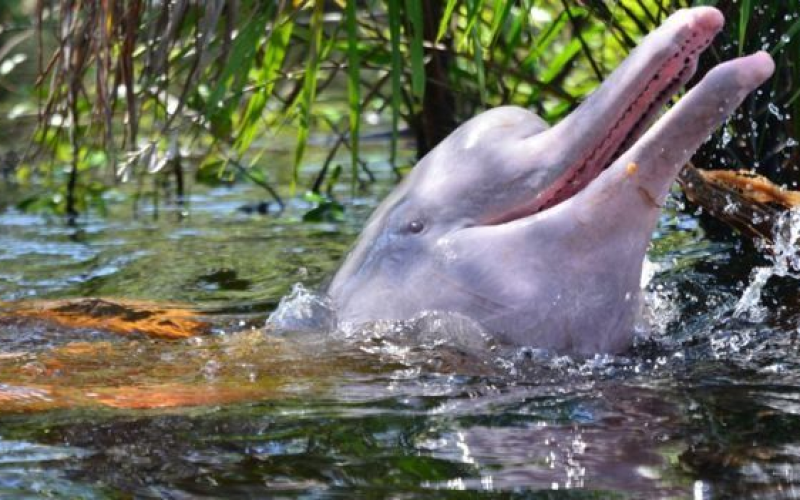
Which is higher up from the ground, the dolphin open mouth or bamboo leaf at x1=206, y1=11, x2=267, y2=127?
bamboo leaf at x1=206, y1=11, x2=267, y2=127

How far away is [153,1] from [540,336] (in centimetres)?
202

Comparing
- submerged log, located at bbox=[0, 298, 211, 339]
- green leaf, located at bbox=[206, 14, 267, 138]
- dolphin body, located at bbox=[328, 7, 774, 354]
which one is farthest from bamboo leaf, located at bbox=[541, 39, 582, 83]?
dolphin body, located at bbox=[328, 7, 774, 354]

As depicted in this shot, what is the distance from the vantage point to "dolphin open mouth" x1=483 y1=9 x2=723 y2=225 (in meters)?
3.28

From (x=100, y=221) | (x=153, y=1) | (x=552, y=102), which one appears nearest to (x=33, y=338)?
(x=153, y=1)

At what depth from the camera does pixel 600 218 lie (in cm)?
337

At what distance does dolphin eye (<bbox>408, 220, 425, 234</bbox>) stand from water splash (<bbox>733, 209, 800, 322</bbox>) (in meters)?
0.90

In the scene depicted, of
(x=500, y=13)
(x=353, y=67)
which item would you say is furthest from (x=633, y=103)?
(x=353, y=67)

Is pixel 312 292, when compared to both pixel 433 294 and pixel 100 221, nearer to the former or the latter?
pixel 433 294

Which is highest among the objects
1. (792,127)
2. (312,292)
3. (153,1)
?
(153,1)

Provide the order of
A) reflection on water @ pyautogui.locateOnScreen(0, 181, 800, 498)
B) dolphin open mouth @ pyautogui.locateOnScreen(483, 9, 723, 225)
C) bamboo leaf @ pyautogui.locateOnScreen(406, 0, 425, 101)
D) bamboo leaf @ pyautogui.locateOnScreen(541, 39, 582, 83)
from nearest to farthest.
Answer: reflection on water @ pyautogui.locateOnScreen(0, 181, 800, 498), dolphin open mouth @ pyautogui.locateOnScreen(483, 9, 723, 225), bamboo leaf @ pyautogui.locateOnScreen(406, 0, 425, 101), bamboo leaf @ pyautogui.locateOnScreen(541, 39, 582, 83)

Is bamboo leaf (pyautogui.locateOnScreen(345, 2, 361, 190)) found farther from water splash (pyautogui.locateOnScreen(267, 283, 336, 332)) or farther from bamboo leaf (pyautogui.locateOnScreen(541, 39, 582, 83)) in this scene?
bamboo leaf (pyautogui.locateOnScreen(541, 39, 582, 83))

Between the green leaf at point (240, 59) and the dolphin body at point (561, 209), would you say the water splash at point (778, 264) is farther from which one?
the green leaf at point (240, 59)

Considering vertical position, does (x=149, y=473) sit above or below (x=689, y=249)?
below

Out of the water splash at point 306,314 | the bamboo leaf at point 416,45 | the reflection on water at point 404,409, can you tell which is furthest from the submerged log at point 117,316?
the bamboo leaf at point 416,45
